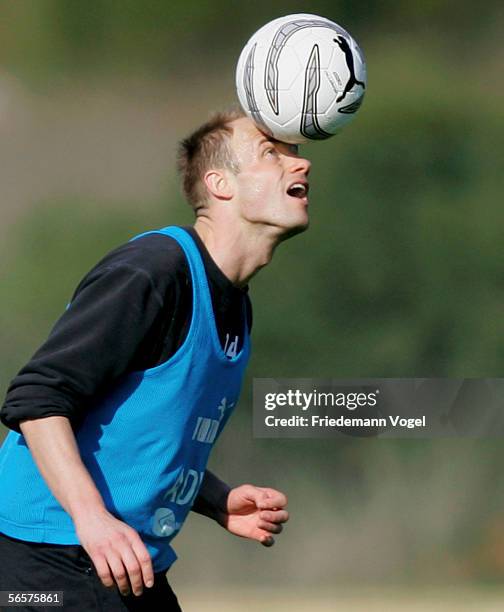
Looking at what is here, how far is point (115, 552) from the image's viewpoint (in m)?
1.96

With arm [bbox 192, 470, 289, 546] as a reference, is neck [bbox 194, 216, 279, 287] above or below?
above

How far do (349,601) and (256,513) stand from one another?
2657mm

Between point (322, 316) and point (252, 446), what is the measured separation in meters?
0.65

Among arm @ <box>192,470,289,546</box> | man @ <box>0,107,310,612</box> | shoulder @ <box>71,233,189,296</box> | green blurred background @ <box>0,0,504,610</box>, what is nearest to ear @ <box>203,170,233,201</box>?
man @ <box>0,107,310,612</box>

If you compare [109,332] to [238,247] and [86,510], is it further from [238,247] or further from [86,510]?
[238,247]

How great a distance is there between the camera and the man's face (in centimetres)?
254

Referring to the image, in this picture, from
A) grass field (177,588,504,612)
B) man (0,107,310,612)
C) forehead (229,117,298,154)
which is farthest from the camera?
grass field (177,588,504,612)

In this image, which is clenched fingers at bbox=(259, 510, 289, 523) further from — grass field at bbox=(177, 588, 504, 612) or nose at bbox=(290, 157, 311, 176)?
grass field at bbox=(177, 588, 504, 612)

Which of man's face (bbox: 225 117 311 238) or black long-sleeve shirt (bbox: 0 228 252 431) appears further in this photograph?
man's face (bbox: 225 117 311 238)

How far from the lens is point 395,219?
532cm

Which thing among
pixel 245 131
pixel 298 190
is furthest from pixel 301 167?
pixel 245 131

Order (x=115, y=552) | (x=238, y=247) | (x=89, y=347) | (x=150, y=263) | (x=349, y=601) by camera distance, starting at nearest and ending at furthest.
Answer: (x=115, y=552), (x=89, y=347), (x=150, y=263), (x=238, y=247), (x=349, y=601)

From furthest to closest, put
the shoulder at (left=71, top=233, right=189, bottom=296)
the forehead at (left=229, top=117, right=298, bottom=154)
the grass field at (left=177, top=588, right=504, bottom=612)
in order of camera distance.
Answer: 1. the grass field at (left=177, top=588, right=504, bottom=612)
2. the forehead at (left=229, top=117, right=298, bottom=154)
3. the shoulder at (left=71, top=233, right=189, bottom=296)

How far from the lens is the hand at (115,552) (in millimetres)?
1956
